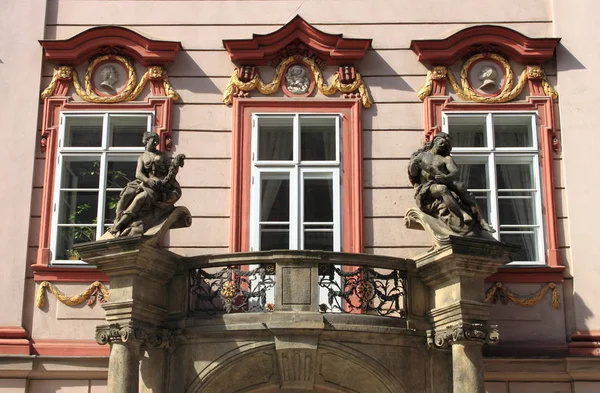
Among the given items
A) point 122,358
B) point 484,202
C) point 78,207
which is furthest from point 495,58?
point 122,358

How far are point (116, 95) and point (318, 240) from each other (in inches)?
124

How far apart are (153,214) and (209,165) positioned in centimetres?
176

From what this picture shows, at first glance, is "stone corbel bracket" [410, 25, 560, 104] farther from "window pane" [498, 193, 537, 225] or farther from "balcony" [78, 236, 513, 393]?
"balcony" [78, 236, 513, 393]

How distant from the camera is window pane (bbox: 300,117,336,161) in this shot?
A: 1409 centimetres

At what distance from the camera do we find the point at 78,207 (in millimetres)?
13961

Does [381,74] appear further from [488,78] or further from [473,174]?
[473,174]

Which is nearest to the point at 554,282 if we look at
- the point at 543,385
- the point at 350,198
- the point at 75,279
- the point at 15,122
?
the point at 543,385

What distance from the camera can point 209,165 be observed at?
13.9m

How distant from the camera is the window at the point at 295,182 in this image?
13633 mm

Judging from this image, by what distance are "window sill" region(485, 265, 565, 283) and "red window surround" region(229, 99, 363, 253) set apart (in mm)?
1675

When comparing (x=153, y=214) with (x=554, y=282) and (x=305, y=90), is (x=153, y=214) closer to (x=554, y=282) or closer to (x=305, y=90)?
(x=305, y=90)

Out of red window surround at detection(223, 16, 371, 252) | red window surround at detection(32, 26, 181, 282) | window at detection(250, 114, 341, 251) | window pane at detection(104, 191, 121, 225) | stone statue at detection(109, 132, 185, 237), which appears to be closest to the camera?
stone statue at detection(109, 132, 185, 237)

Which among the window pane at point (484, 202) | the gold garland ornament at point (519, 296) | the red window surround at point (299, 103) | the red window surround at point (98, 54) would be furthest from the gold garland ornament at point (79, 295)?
the window pane at point (484, 202)

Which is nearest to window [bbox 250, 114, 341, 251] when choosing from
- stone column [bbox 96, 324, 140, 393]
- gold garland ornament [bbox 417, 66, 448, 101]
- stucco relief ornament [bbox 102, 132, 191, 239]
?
gold garland ornament [bbox 417, 66, 448, 101]
